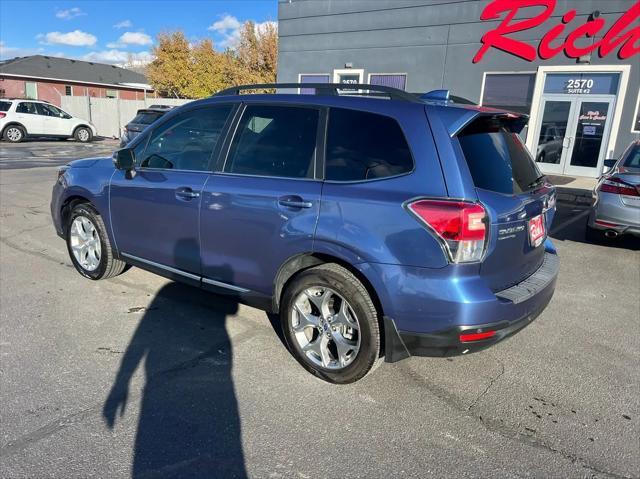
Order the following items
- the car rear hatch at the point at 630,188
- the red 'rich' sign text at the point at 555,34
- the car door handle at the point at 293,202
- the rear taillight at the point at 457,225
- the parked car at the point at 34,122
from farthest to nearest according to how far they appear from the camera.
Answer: the parked car at the point at 34,122 → the red 'rich' sign text at the point at 555,34 → the car rear hatch at the point at 630,188 → the car door handle at the point at 293,202 → the rear taillight at the point at 457,225

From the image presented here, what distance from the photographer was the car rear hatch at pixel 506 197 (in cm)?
275

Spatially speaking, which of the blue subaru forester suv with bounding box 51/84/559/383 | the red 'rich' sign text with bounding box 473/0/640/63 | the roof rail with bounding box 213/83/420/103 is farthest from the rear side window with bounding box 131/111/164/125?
the roof rail with bounding box 213/83/420/103

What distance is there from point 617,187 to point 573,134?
31.1 ft

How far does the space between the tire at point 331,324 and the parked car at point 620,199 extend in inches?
183

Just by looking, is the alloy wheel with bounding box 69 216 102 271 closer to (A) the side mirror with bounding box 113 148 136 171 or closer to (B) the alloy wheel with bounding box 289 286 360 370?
(A) the side mirror with bounding box 113 148 136 171

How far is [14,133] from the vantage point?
20.4 meters

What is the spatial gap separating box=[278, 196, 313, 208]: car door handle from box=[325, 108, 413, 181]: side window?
0.71 ft

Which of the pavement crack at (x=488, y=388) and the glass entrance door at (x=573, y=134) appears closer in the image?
the pavement crack at (x=488, y=388)

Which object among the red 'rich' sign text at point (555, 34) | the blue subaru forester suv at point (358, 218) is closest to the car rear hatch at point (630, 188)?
the blue subaru forester suv at point (358, 218)

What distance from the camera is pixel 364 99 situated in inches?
121

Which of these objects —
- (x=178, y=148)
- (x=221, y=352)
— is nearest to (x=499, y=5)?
(x=178, y=148)

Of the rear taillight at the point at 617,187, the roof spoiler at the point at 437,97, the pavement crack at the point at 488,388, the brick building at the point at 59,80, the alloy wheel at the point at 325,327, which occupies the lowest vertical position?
the pavement crack at the point at 488,388

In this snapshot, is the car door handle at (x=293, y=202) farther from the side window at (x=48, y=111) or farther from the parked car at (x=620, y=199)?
the side window at (x=48, y=111)

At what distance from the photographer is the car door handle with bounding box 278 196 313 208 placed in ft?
10.0
